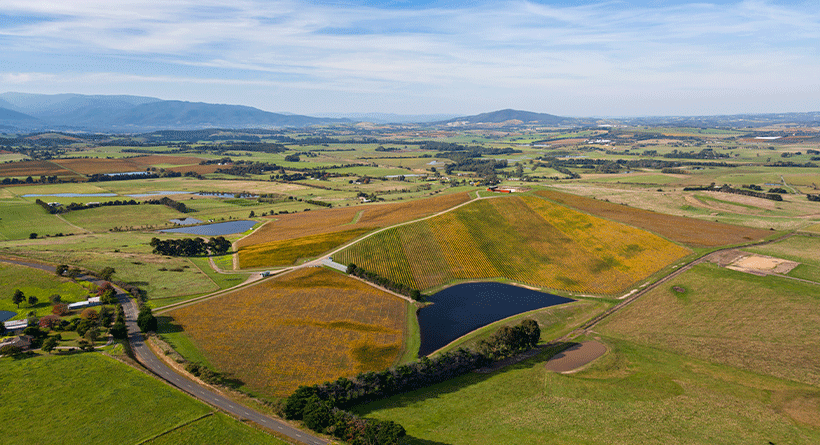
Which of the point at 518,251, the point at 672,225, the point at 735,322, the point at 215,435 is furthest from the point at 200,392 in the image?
the point at 672,225

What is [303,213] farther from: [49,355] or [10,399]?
[10,399]

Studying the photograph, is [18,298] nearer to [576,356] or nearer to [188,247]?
[188,247]

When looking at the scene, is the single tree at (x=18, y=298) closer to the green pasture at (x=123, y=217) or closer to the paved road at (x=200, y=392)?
the paved road at (x=200, y=392)

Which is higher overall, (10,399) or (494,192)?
(494,192)

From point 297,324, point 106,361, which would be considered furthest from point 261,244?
point 106,361

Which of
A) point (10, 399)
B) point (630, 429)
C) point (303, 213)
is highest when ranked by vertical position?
point (303, 213)

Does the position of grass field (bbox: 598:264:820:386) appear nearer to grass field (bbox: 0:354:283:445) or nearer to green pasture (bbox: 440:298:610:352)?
green pasture (bbox: 440:298:610:352)

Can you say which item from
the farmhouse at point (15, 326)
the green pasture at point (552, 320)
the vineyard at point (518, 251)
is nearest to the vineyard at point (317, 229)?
the vineyard at point (518, 251)
